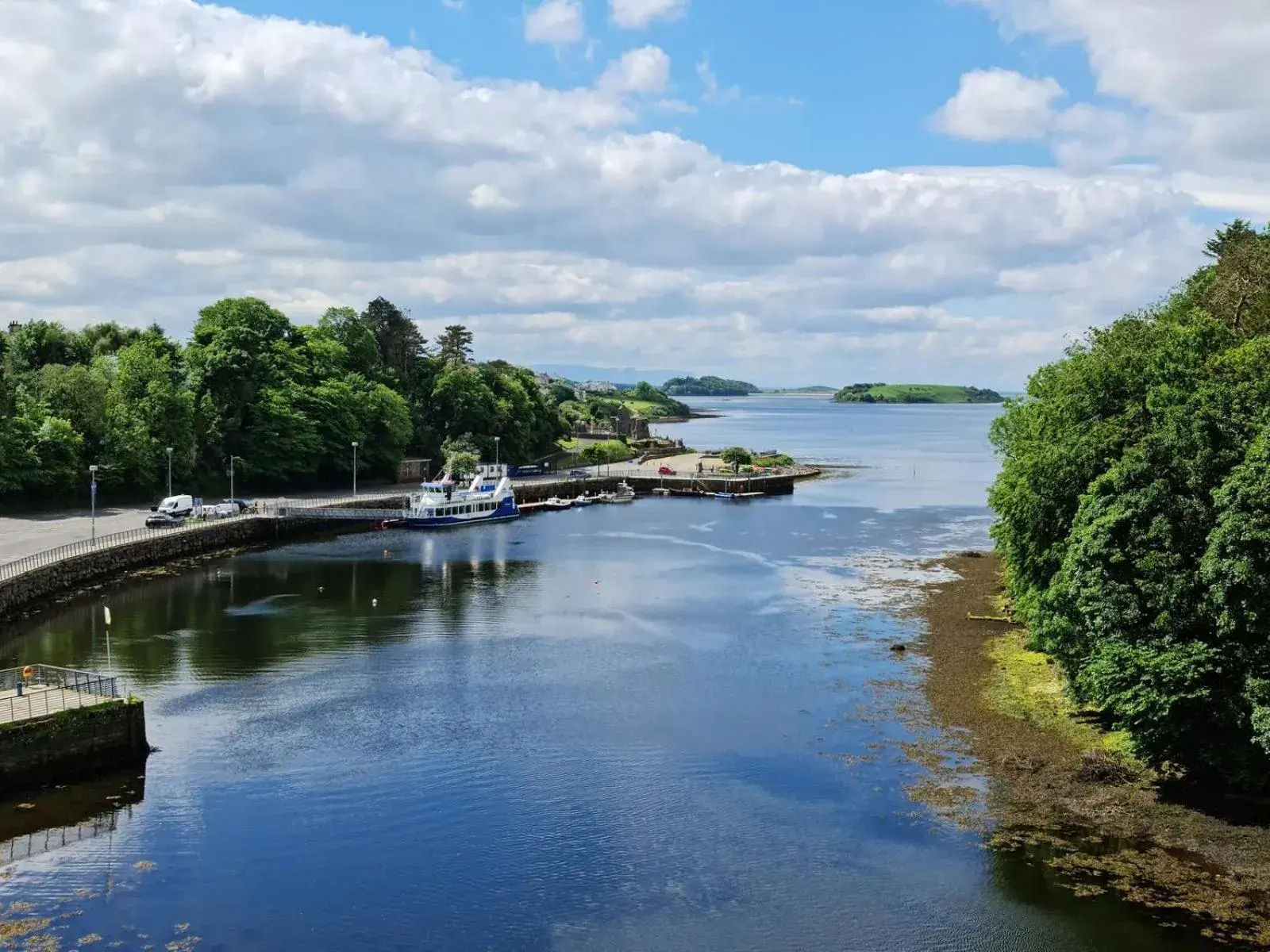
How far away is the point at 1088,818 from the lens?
2925 cm

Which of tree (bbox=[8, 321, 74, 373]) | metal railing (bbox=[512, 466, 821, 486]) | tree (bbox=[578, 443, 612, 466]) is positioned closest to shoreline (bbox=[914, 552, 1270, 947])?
metal railing (bbox=[512, 466, 821, 486])

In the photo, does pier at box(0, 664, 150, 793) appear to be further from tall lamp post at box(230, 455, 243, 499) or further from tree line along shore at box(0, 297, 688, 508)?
tall lamp post at box(230, 455, 243, 499)

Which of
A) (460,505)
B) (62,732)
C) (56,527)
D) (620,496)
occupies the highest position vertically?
(460,505)

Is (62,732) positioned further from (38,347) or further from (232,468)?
(38,347)

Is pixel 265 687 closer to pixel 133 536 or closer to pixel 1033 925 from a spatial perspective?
pixel 1033 925

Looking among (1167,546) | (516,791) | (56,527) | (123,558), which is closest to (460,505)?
(56,527)

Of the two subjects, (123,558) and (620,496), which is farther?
(620,496)

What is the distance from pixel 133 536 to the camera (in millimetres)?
69375

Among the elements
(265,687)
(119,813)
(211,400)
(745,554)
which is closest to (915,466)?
(745,554)

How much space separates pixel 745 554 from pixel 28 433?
50.2 metres

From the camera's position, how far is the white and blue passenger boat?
304 feet

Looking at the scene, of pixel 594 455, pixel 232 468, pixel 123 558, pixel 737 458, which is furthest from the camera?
pixel 594 455

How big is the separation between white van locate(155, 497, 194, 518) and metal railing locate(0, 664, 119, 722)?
133ft

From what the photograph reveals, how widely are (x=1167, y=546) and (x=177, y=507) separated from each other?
213ft
